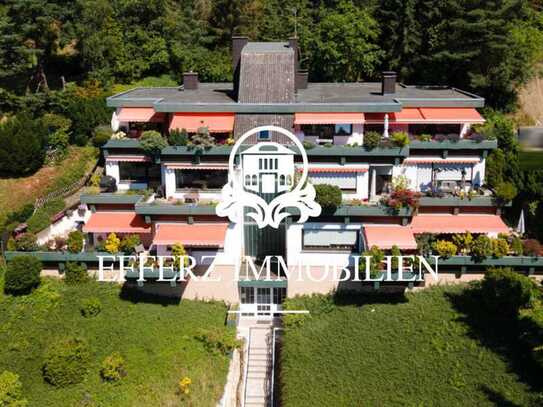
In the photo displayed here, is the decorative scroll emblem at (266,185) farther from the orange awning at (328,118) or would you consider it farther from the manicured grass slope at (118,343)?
the manicured grass slope at (118,343)

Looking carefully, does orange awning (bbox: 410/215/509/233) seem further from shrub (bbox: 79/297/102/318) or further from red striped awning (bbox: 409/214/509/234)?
shrub (bbox: 79/297/102/318)

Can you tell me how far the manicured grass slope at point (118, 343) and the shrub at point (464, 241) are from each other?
11282mm

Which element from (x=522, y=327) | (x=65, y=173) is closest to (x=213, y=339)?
(x=522, y=327)

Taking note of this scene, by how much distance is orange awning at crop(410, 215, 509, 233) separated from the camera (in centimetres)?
2861

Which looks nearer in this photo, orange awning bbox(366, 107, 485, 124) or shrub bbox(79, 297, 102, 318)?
shrub bbox(79, 297, 102, 318)

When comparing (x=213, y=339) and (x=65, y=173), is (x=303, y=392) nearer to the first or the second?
(x=213, y=339)

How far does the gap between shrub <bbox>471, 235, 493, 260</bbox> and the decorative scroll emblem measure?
24.0 feet

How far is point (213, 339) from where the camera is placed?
25781 millimetres

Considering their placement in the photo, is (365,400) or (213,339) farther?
(213,339)

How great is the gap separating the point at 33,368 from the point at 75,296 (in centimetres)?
517

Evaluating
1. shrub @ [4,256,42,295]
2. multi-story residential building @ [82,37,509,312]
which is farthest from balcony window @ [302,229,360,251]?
shrub @ [4,256,42,295]

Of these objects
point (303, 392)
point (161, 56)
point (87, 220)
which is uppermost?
point (161, 56)

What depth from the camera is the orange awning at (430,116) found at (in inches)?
1222

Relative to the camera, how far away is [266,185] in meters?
29.1
